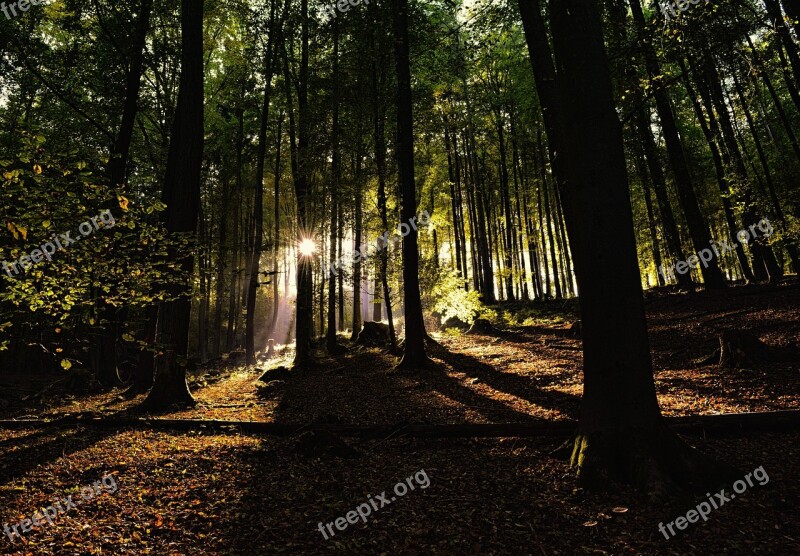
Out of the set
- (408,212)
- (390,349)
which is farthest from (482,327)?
(408,212)

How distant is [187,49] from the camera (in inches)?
361

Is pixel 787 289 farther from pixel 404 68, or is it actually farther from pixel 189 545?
→ pixel 189 545

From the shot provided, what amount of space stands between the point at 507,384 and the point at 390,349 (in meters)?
6.72

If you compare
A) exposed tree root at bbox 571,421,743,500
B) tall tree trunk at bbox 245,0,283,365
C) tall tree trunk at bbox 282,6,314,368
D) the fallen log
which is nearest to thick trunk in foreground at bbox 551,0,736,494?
exposed tree root at bbox 571,421,743,500

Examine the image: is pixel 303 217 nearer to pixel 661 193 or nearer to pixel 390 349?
pixel 390 349

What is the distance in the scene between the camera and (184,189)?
9.23 metres

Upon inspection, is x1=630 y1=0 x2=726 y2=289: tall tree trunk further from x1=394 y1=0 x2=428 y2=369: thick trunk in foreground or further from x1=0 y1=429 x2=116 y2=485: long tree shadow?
x1=0 y1=429 x2=116 y2=485: long tree shadow

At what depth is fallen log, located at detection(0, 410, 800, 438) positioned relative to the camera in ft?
16.8

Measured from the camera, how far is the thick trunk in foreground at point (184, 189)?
29.1ft

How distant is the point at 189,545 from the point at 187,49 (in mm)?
9834

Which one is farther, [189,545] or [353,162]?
[353,162]

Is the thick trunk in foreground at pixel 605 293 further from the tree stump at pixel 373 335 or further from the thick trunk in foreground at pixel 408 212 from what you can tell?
the tree stump at pixel 373 335

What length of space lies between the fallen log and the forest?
4 cm

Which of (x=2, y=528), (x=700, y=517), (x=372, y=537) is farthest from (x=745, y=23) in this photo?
(x=2, y=528)
